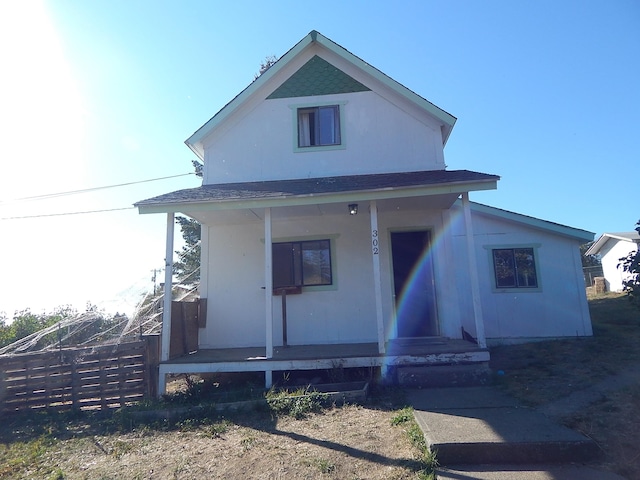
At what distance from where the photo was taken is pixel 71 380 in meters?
6.85

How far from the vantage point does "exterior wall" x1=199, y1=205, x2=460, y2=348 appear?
9000 mm

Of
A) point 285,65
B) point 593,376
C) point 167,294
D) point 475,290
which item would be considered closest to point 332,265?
point 475,290

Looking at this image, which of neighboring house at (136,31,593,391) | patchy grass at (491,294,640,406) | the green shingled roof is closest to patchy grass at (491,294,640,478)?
patchy grass at (491,294,640,406)

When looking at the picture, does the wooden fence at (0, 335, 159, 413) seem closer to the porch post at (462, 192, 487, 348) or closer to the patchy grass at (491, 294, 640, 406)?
the porch post at (462, 192, 487, 348)

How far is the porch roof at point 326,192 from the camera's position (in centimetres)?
716

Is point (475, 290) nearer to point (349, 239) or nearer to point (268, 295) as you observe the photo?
point (349, 239)

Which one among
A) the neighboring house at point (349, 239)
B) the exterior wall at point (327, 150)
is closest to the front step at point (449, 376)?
the neighboring house at point (349, 239)

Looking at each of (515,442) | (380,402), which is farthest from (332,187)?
(515,442)

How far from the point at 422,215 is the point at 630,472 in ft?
20.3

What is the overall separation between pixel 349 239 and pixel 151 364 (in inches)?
184

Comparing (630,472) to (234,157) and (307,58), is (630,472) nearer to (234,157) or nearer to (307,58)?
(234,157)

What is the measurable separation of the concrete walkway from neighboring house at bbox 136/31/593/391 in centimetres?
356

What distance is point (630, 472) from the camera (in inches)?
144

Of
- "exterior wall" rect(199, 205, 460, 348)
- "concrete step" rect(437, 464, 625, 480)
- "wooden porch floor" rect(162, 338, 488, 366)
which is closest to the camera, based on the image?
"concrete step" rect(437, 464, 625, 480)
